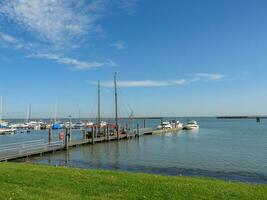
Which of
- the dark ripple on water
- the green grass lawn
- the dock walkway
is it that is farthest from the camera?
the dock walkway

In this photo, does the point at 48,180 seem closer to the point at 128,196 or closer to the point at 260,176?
the point at 128,196

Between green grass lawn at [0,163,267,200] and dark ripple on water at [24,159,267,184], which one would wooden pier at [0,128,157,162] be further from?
green grass lawn at [0,163,267,200]

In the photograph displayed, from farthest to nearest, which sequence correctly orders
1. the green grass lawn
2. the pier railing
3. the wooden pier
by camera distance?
1. the wooden pier
2. the pier railing
3. the green grass lawn

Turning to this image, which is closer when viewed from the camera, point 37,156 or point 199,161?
point 199,161

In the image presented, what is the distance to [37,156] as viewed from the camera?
123ft

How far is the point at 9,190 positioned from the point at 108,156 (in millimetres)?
27566

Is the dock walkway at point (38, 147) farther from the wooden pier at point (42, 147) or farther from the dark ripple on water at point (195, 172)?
the dark ripple on water at point (195, 172)

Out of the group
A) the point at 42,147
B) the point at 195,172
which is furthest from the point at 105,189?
the point at 42,147

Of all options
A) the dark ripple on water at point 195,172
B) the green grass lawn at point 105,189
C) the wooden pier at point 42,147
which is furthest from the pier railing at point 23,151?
the green grass lawn at point 105,189

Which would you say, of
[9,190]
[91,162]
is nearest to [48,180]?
[9,190]

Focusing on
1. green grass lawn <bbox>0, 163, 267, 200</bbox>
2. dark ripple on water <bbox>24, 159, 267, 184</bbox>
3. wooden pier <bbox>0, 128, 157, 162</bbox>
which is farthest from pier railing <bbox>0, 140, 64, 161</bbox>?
green grass lawn <bbox>0, 163, 267, 200</bbox>

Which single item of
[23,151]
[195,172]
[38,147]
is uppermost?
[38,147]

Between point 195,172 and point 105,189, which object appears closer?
point 105,189

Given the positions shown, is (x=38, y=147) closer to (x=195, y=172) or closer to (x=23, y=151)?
(x=23, y=151)
